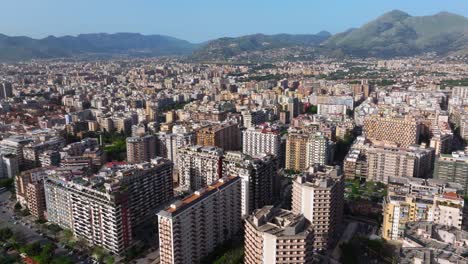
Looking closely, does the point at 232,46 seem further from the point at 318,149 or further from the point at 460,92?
the point at 318,149

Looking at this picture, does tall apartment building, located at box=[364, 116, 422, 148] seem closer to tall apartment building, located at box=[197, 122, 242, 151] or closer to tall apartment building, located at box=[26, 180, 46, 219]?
tall apartment building, located at box=[197, 122, 242, 151]

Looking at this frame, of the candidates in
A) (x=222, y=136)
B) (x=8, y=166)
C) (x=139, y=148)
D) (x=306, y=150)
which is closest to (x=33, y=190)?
(x=8, y=166)

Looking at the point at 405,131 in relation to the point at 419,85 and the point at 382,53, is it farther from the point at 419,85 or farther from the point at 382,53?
the point at 382,53

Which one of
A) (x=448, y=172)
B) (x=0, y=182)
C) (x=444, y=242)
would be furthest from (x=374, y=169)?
(x=0, y=182)

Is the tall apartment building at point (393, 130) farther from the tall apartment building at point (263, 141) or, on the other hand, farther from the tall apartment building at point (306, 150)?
the tall apartment building at point (263, 141)

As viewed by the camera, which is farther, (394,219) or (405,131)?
(405,131)

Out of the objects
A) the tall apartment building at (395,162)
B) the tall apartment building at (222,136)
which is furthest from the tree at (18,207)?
the tall apartment building at (395,162)
